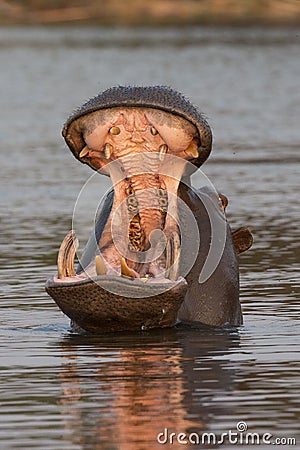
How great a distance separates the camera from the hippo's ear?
7.47 metres

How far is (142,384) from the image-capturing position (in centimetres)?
588

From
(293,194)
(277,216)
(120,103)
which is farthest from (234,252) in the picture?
(293,194)

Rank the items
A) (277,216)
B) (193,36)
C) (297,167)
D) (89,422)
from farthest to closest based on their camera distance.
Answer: (193,36), (297,167), (277,216), (89,422)

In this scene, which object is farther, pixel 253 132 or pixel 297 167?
pixel 253 132

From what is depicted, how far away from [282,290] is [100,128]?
2.21 m

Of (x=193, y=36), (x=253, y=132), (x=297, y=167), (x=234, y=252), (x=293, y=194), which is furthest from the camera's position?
(x=193, y=36)

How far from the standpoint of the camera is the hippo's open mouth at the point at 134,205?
6.43m

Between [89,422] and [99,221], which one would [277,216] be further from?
[89,422]

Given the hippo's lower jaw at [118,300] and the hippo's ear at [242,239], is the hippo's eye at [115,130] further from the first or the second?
the hippo's ear at [242,239]

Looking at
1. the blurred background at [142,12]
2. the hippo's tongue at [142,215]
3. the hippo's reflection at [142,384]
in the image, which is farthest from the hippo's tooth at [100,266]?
the blurred background at [142,12]

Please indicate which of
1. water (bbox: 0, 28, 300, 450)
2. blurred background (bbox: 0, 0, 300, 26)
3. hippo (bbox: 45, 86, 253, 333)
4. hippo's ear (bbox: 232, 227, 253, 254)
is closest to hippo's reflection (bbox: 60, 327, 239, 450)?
water (bbox: 0, 28, 300, 450)

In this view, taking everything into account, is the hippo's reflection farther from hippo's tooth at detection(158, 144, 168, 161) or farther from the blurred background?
the blurred background

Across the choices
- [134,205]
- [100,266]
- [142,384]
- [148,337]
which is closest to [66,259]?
[100,266]

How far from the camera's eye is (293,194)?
40.8 ft
